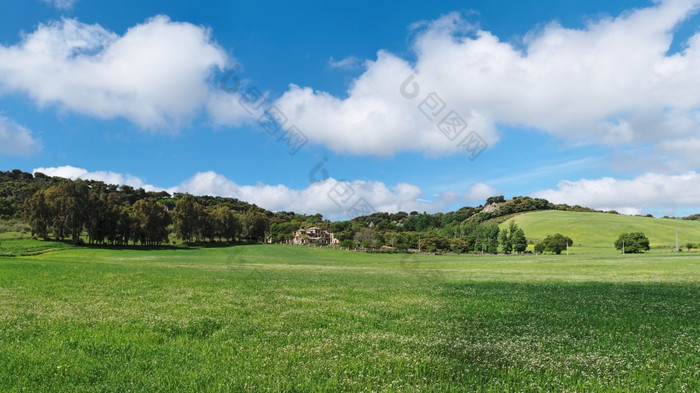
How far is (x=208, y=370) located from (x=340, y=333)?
4.08 m

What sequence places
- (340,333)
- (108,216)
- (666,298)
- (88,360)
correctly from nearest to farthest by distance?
(88,360)
(340,333)
(666,298)
(108,216)

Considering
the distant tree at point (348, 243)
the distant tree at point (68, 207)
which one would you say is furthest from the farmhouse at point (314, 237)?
the distant tree at point (68, 207)

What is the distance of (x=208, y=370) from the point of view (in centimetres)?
743

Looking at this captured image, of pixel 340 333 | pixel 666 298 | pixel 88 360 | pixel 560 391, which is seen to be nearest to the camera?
pixel 560 391

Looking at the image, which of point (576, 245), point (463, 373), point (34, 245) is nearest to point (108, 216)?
point (34, 245)

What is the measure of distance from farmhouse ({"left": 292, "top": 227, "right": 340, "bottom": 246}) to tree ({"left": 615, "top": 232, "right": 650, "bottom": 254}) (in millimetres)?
116217

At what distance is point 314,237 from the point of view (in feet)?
632

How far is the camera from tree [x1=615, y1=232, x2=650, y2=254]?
12275 cm

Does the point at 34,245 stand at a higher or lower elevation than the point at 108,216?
lower

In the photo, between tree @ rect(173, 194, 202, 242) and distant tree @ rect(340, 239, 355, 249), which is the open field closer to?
tree @ rect(173, 194, 202, 242)

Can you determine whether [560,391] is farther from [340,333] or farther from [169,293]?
[169,293]

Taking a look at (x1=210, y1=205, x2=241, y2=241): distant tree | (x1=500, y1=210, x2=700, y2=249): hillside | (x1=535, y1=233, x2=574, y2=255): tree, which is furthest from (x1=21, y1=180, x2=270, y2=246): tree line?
(x1=500, y1=210, x2=700, y2=249): hillside

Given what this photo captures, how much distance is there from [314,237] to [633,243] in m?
133

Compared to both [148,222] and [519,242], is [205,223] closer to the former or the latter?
[148,222]
